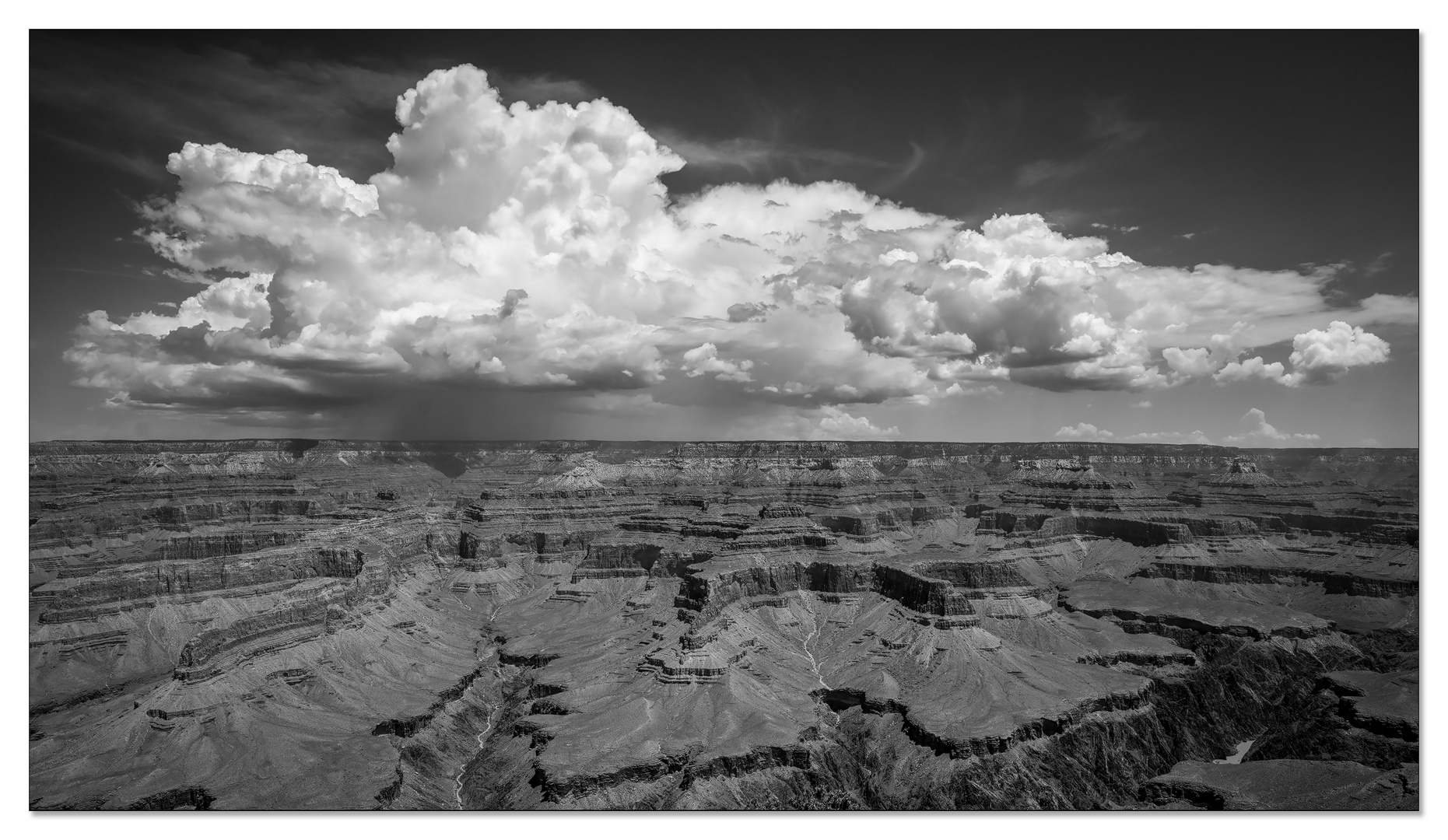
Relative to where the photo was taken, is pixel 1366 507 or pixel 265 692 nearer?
pixel 265 692

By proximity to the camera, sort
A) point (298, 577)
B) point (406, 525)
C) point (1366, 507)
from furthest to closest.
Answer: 1. point (406, 525)
2. point (1366, 507)
3. point (298, 577)

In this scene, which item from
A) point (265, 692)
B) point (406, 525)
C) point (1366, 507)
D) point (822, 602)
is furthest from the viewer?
point (406, 525)

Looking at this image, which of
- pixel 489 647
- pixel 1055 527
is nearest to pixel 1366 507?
pixel 1055 527

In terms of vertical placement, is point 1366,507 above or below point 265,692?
above

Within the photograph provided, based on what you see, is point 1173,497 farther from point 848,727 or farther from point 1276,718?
point 848,727

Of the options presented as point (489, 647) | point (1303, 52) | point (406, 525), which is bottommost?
point (489, 647)

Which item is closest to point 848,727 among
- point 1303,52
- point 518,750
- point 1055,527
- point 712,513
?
point 518,750
